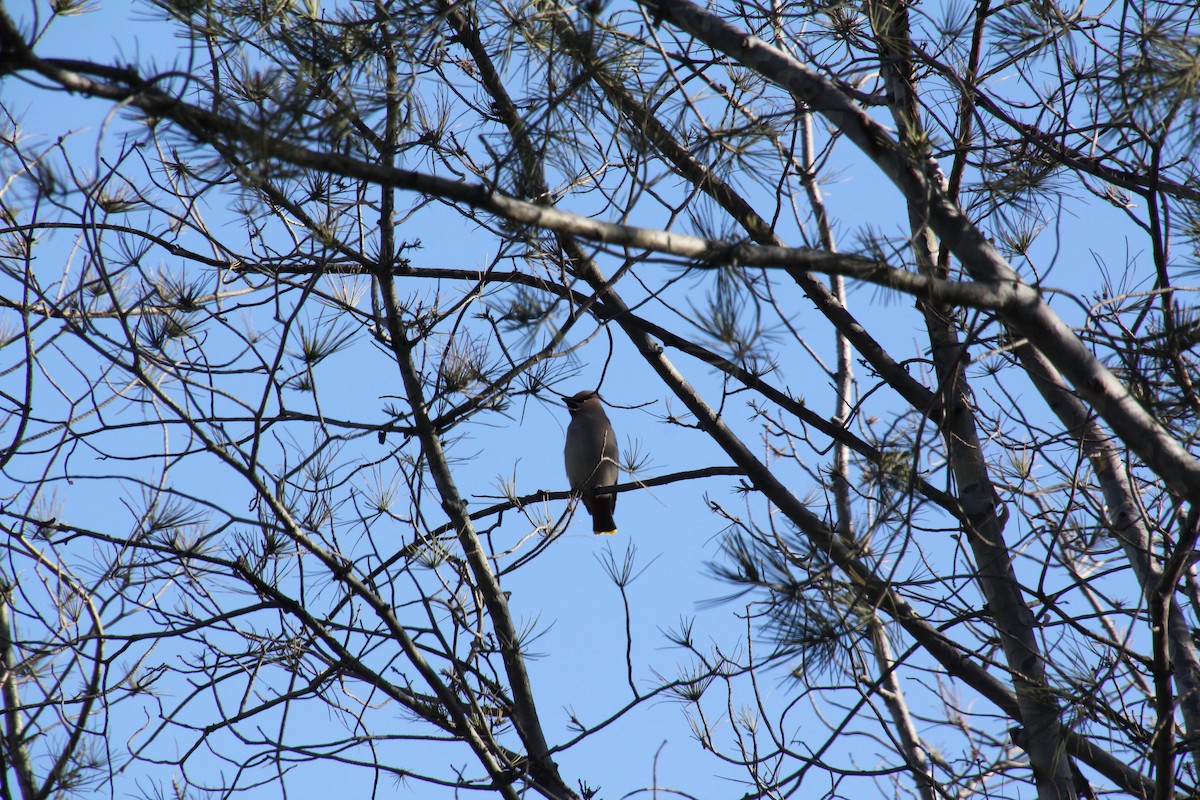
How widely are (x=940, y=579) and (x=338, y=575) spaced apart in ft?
5.43

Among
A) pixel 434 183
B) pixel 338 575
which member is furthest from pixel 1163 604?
pixel 338 575

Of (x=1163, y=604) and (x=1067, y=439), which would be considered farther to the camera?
Result: (x=1067, y=439)

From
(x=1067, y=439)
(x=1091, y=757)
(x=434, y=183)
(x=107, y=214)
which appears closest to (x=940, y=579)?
(x=1067, y=439)

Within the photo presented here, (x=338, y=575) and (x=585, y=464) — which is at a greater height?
(x=585, y=464)

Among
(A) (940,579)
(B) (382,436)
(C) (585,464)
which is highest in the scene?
(C) (585,464)

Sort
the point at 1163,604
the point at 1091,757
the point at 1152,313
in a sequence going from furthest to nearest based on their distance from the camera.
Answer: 1. the point at 1091,757
2. the point at 1152,313
3. the point at 1163,604

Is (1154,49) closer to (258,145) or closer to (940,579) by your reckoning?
(940,579)

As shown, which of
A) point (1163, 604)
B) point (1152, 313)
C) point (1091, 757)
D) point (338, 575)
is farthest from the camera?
point (1091, 757)

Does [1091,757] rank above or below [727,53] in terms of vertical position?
below

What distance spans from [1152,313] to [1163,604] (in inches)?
29.9

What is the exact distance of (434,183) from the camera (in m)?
1.74

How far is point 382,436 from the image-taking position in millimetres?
3512

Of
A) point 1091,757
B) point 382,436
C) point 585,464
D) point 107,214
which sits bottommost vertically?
point 1091,757

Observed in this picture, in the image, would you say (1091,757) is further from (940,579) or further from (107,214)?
(107,214)
